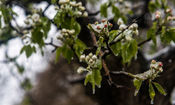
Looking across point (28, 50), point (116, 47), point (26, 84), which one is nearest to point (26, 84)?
point (26, 84)

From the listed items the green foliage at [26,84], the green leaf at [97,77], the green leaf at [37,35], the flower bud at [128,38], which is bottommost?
the green leaf at [97,77]

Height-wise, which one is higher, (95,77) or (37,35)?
(37,35)

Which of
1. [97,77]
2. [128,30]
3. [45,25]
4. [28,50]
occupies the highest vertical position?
[45,25]

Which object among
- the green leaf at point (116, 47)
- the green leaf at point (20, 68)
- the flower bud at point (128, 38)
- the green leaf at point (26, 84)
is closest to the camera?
the flower bud at point (128, 38)

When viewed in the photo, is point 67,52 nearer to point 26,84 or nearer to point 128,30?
point 128,30

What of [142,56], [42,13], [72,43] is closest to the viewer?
[72,43]

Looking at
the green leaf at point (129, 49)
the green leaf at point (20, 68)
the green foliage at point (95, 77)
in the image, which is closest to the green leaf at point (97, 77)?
the green foliage at point (95, 77)

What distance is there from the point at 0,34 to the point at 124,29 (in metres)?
1.99

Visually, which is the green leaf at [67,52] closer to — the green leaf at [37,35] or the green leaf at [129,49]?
the green leaf at [37,35]

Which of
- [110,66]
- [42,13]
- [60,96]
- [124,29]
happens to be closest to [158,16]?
[124,29]

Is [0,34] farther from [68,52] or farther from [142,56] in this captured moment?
[142,56]

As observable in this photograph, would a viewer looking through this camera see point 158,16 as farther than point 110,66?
No

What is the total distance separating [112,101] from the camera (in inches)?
110

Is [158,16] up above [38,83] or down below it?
below
